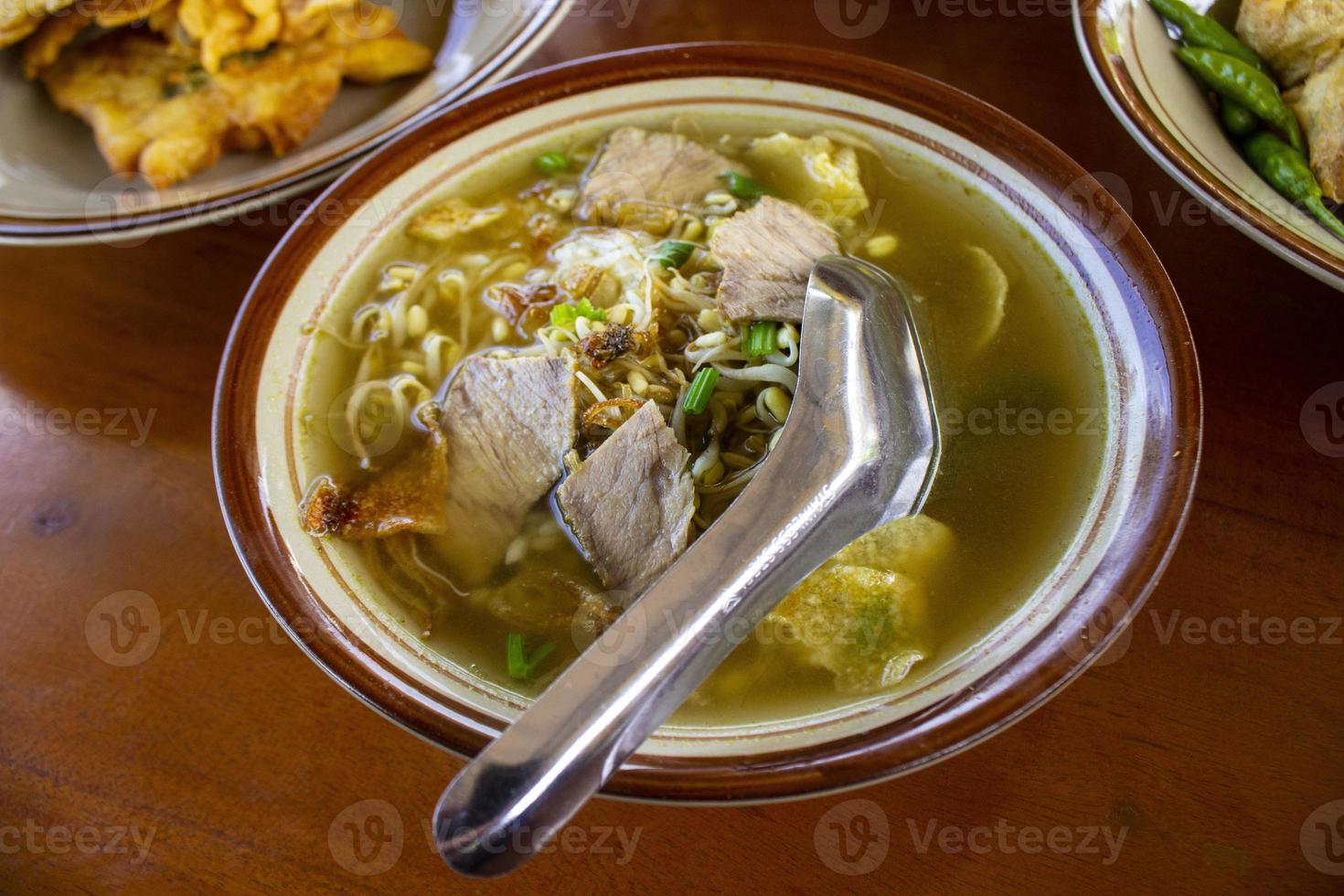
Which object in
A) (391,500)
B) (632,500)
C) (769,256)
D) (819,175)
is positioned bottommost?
(391,500)

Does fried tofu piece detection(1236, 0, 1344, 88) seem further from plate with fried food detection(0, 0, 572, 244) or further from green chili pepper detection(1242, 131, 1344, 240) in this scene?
plate with fried food detection(0, 0, 572, 244)

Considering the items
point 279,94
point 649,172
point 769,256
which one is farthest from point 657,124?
point 279,94

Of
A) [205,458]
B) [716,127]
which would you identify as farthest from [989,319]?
[205,458]

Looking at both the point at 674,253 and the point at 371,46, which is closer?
the point at 674,253

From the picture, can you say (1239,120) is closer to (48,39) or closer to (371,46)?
(371,46)

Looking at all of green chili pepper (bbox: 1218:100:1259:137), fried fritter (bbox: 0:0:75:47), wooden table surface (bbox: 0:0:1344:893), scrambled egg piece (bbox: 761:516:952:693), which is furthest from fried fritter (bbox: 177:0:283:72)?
green chili pepper (bbox: 1218:100:1259:137)
